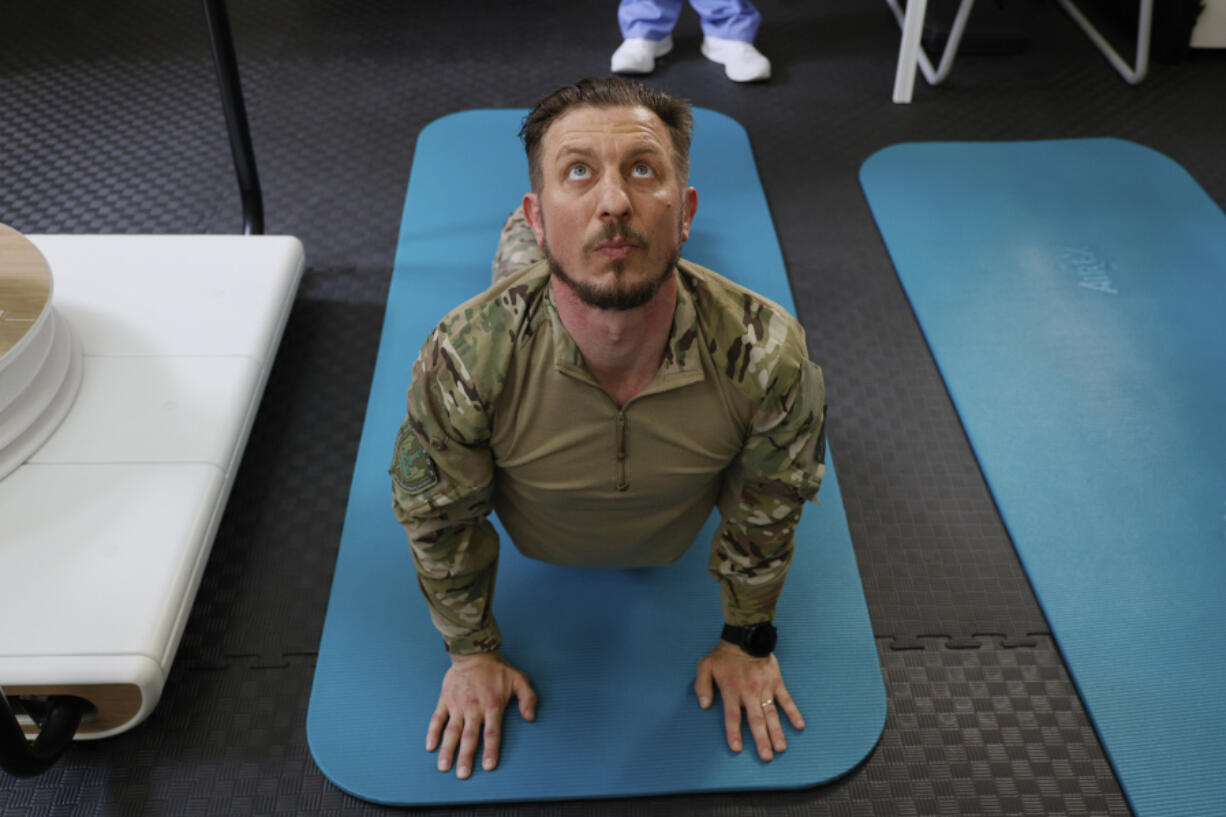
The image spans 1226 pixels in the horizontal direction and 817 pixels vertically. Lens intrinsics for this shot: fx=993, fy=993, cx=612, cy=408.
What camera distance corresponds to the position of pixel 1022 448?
219 centimetres

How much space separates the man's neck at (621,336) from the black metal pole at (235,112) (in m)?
1.48

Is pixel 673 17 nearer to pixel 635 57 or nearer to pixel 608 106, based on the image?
pixel 635 57

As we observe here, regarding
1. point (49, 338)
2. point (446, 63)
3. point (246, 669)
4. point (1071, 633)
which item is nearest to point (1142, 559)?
point (1071, 633)

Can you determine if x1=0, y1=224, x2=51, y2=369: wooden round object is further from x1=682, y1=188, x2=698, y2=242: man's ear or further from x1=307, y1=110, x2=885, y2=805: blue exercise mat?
x1=682, y1=188, x2=698, y2=242: man's ear

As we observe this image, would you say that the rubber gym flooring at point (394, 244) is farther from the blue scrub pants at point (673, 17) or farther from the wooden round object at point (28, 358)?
the wooden round object at point (28, 358)

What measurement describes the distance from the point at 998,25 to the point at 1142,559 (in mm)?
2342

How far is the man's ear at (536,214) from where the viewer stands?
50.1 inches

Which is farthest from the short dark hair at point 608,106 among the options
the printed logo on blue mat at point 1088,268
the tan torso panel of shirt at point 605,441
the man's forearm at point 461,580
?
the printed logo on blue mat at point 1088,268

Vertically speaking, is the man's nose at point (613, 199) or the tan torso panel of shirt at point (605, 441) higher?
the man's nose at point (613, 199)

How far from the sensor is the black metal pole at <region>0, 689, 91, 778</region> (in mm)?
1352

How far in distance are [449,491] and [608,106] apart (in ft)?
1.86

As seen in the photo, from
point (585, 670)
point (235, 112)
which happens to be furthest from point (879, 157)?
point (585, 670)

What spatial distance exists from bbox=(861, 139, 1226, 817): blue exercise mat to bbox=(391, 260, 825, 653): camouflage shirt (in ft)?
2.45

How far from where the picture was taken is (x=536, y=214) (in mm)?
1296
